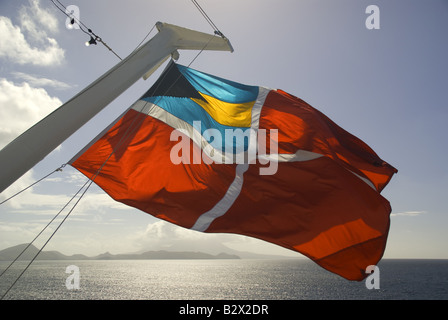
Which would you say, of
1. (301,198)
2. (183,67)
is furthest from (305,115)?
(183,67)

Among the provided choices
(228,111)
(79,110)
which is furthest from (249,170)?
(79,110)

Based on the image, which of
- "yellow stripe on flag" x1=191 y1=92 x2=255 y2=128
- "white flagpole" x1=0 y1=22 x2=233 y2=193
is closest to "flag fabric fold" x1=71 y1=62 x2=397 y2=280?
"yellow stripe on flag" x1=191 y1=92 x2=255 y2=128

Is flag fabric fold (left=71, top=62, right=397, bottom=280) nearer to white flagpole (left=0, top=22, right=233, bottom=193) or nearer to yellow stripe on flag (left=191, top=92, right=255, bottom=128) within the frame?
yellow stripe on flag (left=191, top=92, right=255, bottom=128)

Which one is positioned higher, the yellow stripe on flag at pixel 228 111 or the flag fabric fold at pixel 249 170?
the yellow stripe on flag at pixel 228 111

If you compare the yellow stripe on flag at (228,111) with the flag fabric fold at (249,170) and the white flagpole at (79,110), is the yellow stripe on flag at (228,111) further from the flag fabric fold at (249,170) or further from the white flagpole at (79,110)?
the white flagpole at (79,110)

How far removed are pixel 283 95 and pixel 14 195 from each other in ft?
16.6

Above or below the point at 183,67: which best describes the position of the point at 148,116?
below

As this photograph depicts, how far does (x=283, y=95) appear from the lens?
641cm

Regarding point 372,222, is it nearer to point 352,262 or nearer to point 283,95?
point 352,262

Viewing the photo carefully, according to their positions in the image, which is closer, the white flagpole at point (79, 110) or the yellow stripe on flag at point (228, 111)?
the white flagpole at point (79, 110)

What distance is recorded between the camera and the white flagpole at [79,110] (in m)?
2.95

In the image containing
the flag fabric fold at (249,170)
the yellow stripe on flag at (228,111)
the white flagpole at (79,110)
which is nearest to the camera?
the white flagpole at (79,110)

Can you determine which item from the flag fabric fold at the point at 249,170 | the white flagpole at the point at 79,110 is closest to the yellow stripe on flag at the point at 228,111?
the flag fabric fold at the point at 249,170

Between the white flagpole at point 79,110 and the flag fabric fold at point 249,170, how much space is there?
3.97 feet
